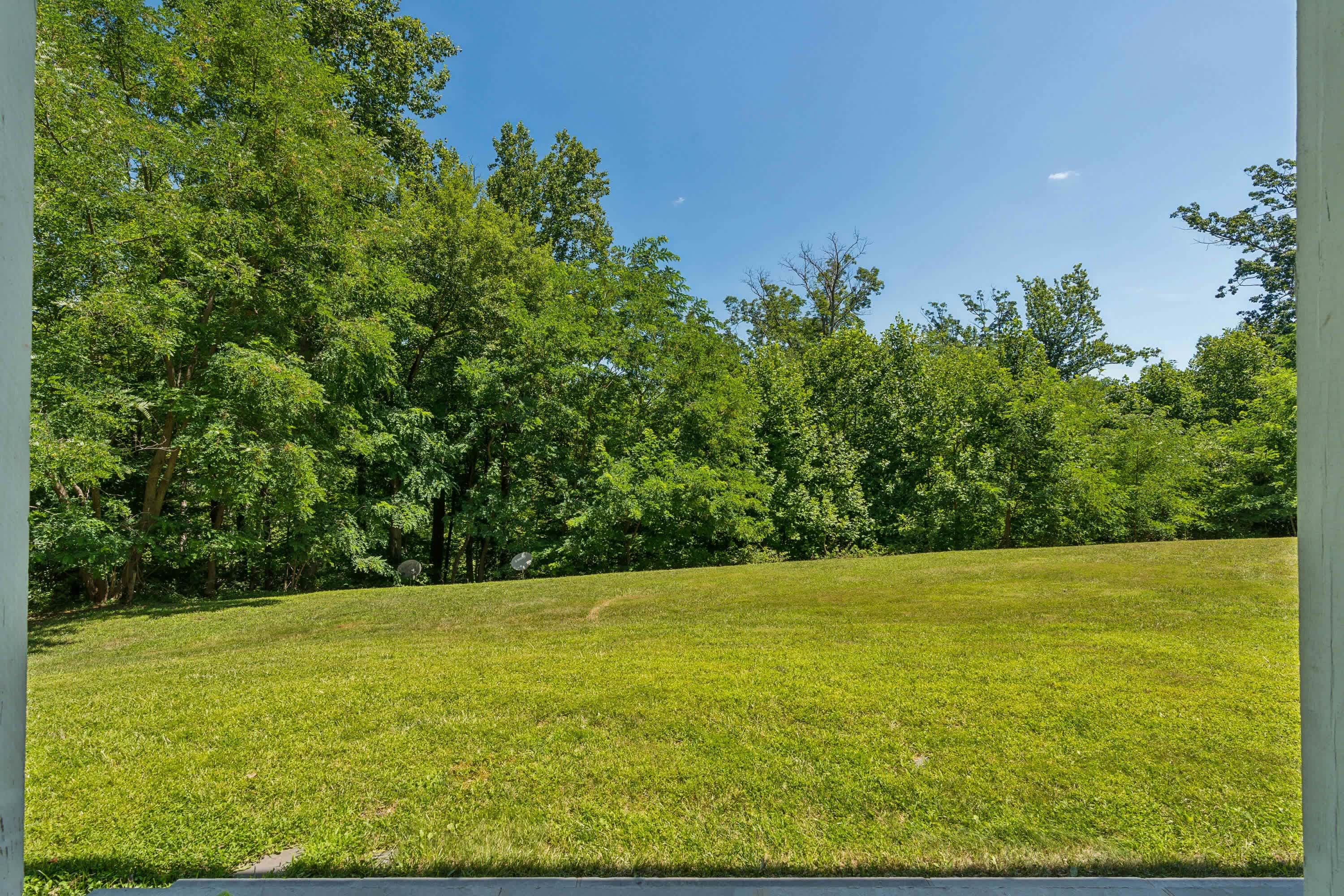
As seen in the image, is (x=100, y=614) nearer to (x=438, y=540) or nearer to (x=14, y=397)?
(x=438, y=540)

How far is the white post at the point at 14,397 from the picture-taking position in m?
0.94

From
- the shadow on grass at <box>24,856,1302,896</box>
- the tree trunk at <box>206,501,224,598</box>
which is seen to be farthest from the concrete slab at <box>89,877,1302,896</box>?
the tree trunk at <box>206,501,224,598</box>

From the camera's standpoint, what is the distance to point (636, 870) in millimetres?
2230

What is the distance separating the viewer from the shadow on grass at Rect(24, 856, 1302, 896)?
2.19 m

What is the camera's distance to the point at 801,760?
3.13 m

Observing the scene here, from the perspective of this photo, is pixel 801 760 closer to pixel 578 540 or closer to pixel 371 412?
pixel 578 540

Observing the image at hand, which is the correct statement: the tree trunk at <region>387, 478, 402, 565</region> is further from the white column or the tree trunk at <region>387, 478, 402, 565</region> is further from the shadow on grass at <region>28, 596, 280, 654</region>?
the white column

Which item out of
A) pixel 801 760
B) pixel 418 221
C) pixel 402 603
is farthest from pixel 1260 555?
pixel 418 221

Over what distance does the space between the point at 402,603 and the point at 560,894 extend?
8.40 meters

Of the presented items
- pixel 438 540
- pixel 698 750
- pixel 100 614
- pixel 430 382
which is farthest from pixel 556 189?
pixel 698 750

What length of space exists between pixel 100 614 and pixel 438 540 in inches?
309

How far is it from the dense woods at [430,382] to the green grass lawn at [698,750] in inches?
186

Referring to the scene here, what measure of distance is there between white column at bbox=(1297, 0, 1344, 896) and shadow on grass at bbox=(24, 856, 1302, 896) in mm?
1689

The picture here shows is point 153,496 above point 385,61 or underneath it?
underneath
